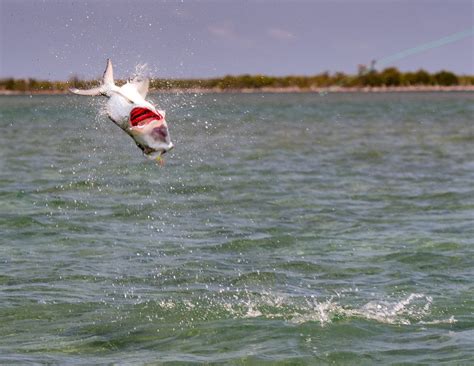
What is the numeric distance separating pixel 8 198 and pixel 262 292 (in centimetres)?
974

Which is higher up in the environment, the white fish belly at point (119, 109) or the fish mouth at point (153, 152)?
the white fish belly at point (119, 109)

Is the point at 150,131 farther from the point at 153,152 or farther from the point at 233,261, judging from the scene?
the point at 233,261

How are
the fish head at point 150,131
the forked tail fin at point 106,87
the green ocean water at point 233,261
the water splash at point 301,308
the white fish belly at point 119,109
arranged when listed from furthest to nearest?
the water splash at point 301,308 → the green ocean water at point 233,261 → the forked tail fin at point 106,87 → the white fish belly at point 119,109 → the fish head at point 150,131

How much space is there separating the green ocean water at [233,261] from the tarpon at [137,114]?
0.48 m

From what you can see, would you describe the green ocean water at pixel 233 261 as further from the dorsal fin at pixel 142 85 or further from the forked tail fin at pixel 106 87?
the dorsal fin at pixel 142 85

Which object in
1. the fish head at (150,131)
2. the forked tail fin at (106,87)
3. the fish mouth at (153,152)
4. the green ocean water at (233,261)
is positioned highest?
the forked tail fin at (106,87)

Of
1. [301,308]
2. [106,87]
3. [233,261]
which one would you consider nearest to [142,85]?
[106,87]

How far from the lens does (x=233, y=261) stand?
15445mm

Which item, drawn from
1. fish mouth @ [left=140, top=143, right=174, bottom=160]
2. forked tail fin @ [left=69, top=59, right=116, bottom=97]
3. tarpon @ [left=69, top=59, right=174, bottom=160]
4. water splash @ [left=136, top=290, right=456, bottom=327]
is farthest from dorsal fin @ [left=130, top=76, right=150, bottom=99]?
water splash @ [left=136, top=290, right=456, bottom=327]

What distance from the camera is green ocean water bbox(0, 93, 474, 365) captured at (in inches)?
437

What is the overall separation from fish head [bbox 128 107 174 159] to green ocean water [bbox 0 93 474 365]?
0.98 meters

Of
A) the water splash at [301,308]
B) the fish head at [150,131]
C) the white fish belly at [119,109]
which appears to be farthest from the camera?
the water splash at [301,308]

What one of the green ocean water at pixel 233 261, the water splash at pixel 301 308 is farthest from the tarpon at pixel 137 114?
the water splash at pixel 301 308

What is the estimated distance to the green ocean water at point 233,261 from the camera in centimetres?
1111
